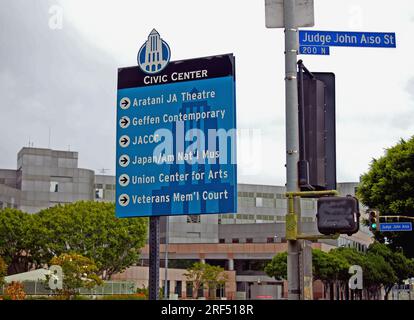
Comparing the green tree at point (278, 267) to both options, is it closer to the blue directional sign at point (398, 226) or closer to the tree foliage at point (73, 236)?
the tree foliage at point (73, 236)

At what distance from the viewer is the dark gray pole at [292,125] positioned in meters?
7.52

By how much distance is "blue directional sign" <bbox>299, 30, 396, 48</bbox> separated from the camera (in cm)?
858

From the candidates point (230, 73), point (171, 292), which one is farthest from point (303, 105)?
point (171, 292)

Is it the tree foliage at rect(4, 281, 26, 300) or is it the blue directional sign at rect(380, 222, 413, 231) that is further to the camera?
the tree foliage at rect(4, 281, 26, 300)

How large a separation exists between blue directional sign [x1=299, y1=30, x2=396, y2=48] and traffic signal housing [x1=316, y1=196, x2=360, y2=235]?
7.81 feet

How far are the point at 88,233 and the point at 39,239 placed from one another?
6.02m

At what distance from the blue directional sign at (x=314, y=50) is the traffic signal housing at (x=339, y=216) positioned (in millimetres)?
2229

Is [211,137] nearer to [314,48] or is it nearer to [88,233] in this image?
[314,48]

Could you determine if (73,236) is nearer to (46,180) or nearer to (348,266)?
(348,266)

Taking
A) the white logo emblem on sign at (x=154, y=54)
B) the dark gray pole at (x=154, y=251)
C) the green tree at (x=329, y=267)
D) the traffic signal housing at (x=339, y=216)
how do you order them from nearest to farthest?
the traffic signal housing at (x=339, y=216)
the white logo emblem on sign at (x=154, y=54)
the dark gray pole at (x=154, y=251)
the green tree at (x=329, y=267)

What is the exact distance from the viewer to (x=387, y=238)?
47.2 metres

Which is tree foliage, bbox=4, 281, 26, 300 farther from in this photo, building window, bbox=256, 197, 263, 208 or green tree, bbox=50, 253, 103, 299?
building window, bbox=256, 197, 263, 208

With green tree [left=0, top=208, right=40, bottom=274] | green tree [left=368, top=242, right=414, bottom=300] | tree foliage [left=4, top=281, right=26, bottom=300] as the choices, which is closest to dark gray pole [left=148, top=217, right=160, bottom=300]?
tree foliage [left=4, top=281, right=26, bottom=300]

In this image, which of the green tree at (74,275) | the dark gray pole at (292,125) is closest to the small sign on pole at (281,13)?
the dark gray pole at (292,125)
